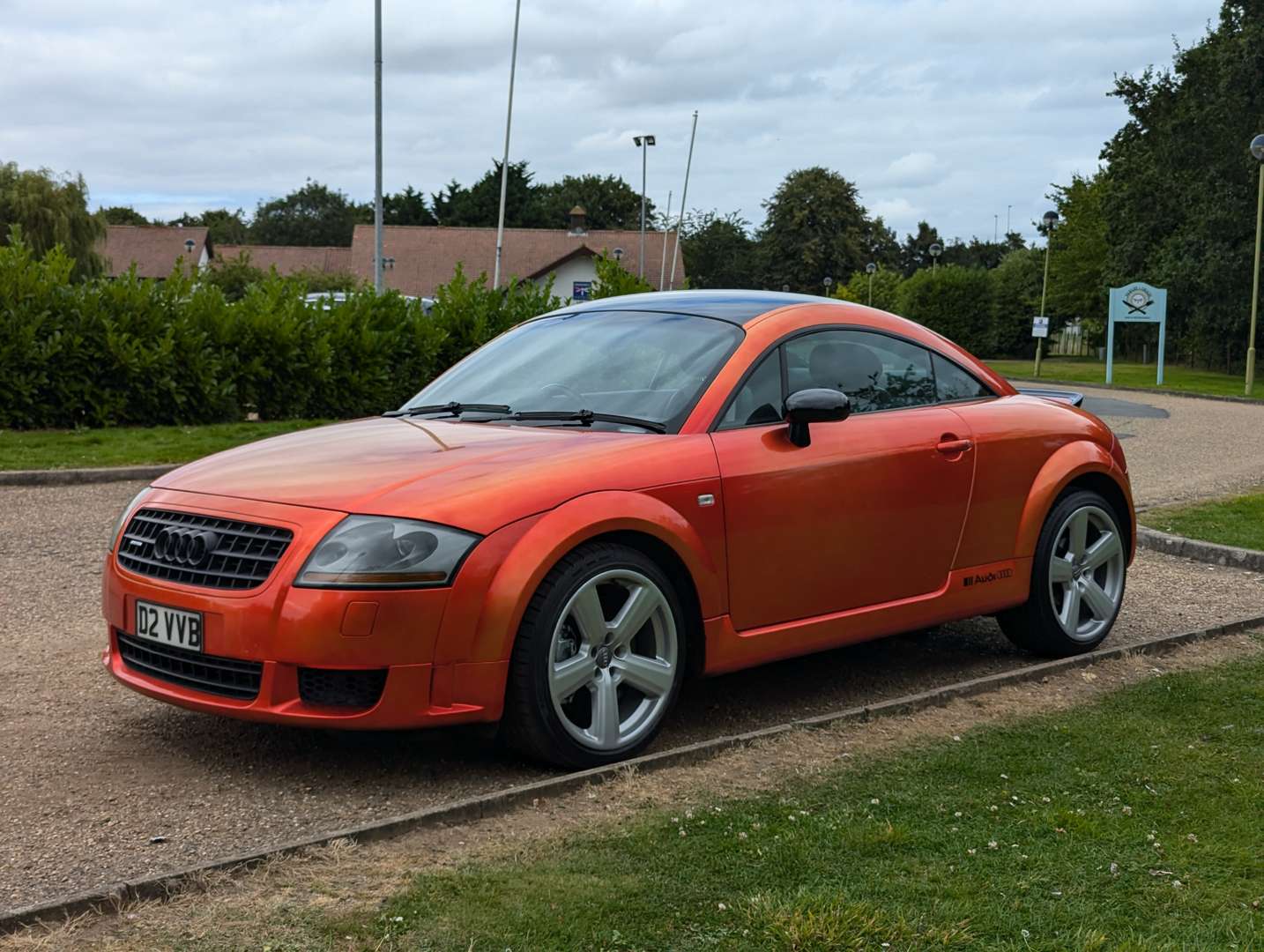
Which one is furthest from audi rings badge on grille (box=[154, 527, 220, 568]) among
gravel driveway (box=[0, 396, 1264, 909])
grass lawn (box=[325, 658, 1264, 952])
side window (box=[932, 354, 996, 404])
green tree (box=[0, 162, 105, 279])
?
green tree (box=[0, 162, 105, 279])

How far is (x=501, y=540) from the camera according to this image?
446 centimetres

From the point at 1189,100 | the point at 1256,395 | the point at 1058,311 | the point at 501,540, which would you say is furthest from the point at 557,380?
the point at 1058,311

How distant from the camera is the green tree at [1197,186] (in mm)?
45281

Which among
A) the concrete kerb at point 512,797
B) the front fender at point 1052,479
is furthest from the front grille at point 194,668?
the front fender at point 1052,479

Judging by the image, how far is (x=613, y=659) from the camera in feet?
15.7

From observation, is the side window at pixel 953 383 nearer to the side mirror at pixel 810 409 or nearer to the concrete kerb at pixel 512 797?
the side mirror at pixel 810 409

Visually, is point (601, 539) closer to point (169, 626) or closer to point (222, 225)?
point (169, 626)

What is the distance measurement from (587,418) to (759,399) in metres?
0.67

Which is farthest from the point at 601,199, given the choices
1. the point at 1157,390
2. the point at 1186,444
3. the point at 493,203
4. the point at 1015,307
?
the point at 1186,444

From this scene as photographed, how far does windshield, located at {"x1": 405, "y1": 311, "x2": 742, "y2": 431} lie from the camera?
5.42 meters

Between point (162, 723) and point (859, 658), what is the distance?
3078 millimetres

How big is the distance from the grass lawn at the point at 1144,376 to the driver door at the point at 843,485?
30.3 metres

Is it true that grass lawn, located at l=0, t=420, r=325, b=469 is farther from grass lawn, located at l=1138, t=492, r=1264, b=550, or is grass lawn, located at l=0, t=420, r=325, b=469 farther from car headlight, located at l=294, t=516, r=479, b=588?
car headlight, located at l=294, t=516, r=479, b=588

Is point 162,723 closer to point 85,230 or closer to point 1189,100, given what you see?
point 1189,100
